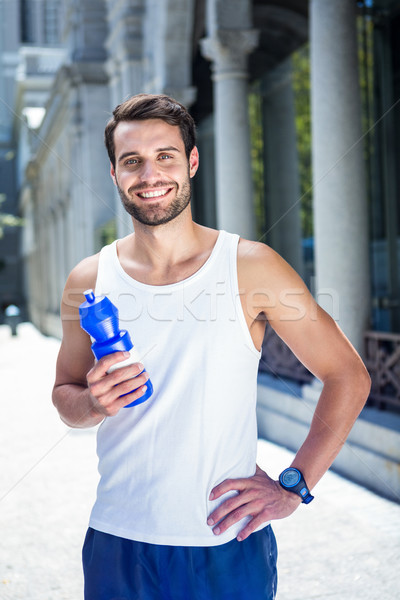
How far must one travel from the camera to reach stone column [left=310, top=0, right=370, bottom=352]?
6898 mm

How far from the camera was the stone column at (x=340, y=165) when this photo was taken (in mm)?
6898

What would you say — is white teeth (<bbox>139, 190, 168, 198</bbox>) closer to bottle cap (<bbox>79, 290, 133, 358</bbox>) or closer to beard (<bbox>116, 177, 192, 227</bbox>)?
beard (<bbox>116, 177, 192, 227</bbox>)

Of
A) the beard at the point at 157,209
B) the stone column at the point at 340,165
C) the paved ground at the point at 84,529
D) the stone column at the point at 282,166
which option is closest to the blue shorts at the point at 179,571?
the beard at the point at 157,209

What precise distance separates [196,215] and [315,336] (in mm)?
16297

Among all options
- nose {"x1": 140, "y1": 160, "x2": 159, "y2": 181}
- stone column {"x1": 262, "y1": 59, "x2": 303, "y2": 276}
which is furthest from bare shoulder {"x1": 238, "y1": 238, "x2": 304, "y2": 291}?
stone column {"x1": 262, "y1": 59, "x2": 303, "y2": 276}

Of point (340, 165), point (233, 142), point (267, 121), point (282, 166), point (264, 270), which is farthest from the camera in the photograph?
point (267, 121)

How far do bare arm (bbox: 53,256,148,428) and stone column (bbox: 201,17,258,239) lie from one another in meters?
7.77

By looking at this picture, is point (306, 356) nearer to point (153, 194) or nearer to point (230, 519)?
point (230, 519)

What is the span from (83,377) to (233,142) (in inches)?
321

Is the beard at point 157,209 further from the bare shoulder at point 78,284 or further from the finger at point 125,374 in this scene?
the finger at point 125,374

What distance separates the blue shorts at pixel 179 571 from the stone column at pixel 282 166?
12025 millimetres

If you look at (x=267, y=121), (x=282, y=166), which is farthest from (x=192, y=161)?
(x=267, y=121)

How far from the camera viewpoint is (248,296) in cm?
203

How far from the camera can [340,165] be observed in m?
6.86
